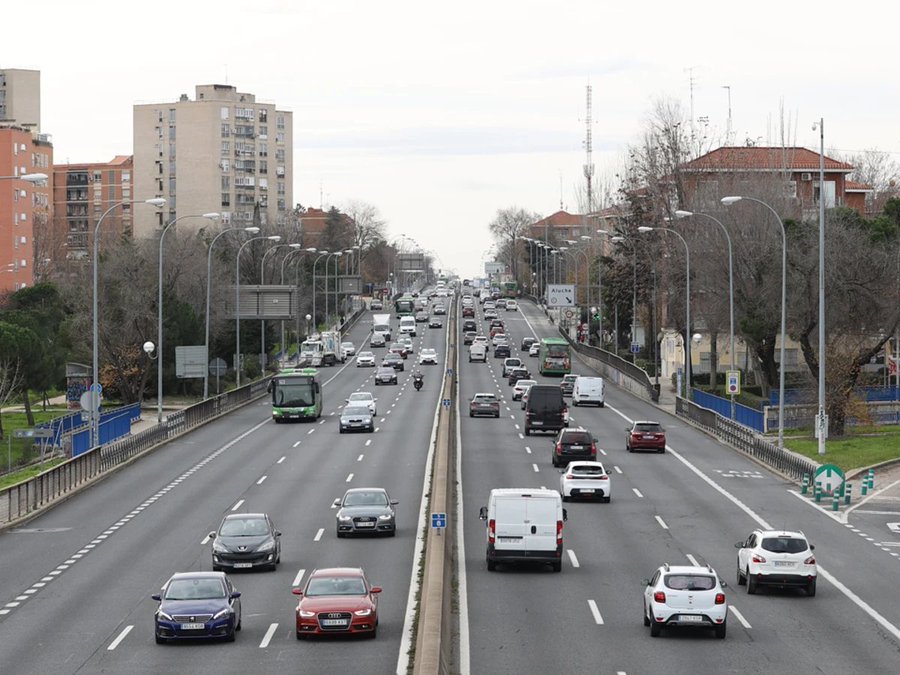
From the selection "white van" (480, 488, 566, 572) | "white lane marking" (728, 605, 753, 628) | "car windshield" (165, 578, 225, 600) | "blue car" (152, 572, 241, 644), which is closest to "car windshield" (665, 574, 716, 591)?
"white lane marking" (728, 605, 753, 628)

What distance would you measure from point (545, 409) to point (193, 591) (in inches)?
1563

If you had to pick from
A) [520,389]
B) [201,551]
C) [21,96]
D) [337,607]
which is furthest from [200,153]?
[337,607]

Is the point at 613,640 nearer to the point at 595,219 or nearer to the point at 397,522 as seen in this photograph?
the point at 397,522

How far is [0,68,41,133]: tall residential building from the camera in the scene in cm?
17888

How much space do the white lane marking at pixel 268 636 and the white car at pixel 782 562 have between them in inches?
388

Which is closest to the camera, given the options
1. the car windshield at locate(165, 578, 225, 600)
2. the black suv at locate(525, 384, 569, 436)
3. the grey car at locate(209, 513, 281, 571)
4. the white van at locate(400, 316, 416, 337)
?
the car windshield at locate(165, 578, 225, 600)

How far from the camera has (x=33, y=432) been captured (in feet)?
162

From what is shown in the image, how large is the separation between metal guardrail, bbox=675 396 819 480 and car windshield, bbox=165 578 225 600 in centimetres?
2781

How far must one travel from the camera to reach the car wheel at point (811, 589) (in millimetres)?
28672

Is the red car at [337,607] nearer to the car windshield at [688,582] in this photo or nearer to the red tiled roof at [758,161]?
the car windshield at [688,582]

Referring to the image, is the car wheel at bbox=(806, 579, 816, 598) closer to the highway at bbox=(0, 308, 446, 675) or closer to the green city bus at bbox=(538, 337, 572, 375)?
the highway at bbox=(0, 308, 446, 675)

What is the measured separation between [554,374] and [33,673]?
278 ft

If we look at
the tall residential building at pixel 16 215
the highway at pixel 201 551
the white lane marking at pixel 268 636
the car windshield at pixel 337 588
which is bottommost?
the highway at pixel 201 551

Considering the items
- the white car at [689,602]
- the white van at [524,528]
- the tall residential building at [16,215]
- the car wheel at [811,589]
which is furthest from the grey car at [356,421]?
the tall residential building at [16,215]
